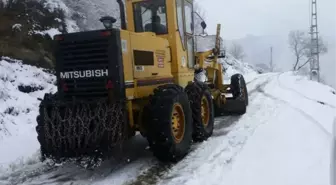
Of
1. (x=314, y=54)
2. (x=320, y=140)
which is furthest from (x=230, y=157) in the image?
(x=314, y=54)

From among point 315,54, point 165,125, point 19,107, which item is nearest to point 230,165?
point 165,125

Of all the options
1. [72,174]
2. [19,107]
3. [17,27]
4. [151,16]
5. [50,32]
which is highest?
[17,27]

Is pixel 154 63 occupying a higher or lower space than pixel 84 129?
higher

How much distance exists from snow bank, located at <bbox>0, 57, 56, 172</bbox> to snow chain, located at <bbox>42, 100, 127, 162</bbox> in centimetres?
137

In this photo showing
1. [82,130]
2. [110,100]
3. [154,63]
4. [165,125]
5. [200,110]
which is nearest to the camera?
[82,130]

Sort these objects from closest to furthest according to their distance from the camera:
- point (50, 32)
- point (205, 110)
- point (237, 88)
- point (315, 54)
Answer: point (205, 110)
point (237, 88)
point (50, 32)
point (315, 54)

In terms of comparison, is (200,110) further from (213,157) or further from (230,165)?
(230,165)

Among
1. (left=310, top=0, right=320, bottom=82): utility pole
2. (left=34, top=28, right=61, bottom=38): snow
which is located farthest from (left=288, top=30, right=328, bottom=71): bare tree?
(left=34, top=28, right=61, bottom=38): snow

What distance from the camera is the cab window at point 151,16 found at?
8.23 metres

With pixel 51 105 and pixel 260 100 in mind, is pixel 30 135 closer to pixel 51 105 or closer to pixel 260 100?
pixel 51 105

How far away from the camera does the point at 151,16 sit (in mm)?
8359

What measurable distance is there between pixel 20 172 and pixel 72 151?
1.20 meters

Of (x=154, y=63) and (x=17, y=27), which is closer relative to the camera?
(x=154, y=63)

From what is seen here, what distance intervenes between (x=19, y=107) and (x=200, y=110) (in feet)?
19.4
